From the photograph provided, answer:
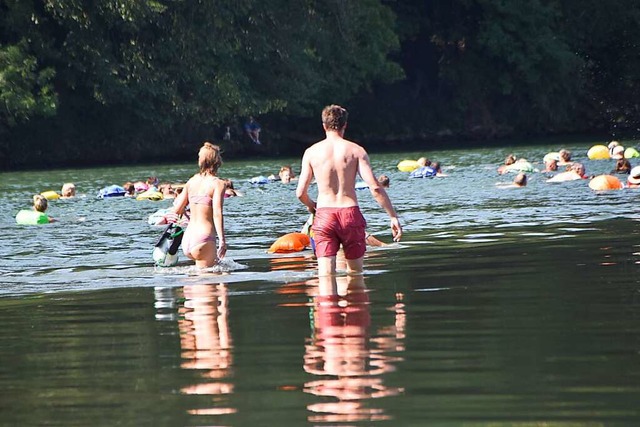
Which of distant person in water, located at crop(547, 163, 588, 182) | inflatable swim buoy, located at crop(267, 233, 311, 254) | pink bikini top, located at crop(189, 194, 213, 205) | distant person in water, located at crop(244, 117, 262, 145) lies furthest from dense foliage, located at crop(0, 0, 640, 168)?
pink bikini top, located at crop(189, 194, 213, 205)

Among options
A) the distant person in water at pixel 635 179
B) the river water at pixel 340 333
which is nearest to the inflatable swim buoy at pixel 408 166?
the distant person in water at pixel 635 179

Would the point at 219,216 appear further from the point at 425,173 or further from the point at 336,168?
the point at 425,173

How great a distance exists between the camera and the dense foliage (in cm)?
4878

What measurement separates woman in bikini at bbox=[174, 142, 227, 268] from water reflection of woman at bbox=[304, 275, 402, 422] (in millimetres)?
2659

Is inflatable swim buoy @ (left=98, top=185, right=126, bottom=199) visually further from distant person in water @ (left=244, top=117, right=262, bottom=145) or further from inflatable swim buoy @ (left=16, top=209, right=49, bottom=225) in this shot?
distant person in water @ (left=244, top=117, right=262, bottom=145)

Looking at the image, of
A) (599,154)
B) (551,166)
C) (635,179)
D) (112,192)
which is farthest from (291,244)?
(599,154)

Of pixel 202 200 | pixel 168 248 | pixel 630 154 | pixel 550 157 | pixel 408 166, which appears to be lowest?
pixel 630 154

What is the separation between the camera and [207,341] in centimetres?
955

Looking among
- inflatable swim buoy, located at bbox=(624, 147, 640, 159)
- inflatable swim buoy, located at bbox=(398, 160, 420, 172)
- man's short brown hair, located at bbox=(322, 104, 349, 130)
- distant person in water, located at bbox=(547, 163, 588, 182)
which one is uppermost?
man's short brown hair, located at bbox=(322, 104, 349, 130)

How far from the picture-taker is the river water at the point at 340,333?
714cm

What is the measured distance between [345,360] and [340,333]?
3.88 ft

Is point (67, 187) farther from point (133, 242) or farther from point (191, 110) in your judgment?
point (191, 110)

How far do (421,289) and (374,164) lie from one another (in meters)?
33.1

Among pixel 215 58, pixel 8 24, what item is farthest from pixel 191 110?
pixel 8 24
